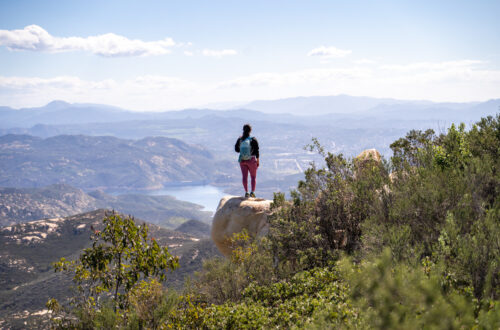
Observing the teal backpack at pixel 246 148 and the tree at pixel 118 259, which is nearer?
the tree at pixel 118 259

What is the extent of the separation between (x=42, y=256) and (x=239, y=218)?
78524mm

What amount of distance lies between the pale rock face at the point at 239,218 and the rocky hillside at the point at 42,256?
33603 millimetres

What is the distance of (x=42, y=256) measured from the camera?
77812mm

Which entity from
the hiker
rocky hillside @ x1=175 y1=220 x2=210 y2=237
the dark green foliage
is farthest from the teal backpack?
rocky hillside @ x1=175 y1=220 x2=210 y2=237

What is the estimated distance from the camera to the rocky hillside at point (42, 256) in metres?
55.5

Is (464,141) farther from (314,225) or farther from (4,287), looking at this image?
(4,287)

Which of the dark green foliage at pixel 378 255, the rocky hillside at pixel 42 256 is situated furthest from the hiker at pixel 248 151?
→ the rocky hillside at pixel 42 256

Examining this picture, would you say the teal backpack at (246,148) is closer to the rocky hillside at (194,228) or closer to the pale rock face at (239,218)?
the pale rock face at (239,218)

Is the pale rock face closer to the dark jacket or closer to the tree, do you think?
the dark jacket

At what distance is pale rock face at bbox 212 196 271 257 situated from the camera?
13867 mm

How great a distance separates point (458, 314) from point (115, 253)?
6.66 metres

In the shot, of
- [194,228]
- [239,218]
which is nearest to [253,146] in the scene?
[239,218]

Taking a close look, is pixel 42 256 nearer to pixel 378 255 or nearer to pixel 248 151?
pixel 248 151

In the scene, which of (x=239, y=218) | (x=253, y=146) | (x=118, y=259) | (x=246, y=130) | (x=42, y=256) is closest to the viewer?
(x=118, y=259)
